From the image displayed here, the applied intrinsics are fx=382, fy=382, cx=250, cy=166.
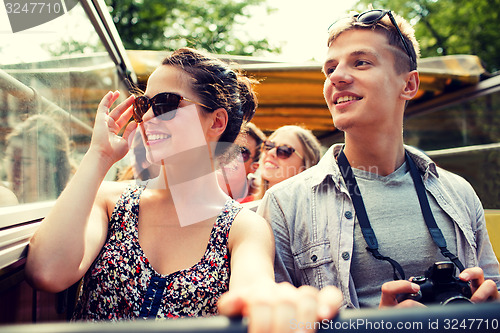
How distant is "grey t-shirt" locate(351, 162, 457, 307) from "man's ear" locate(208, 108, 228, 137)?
753mm

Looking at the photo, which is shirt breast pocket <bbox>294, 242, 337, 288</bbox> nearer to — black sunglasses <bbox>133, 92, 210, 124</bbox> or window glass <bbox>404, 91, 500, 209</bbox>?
black sunglasses <bbox>133, 92, 210, 124</bbox>

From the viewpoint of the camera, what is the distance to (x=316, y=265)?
1.75 metres

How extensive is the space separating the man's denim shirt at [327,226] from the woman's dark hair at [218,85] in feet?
1.39

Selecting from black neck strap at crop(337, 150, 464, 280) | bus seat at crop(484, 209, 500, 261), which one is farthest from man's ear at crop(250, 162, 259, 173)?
bus seat at crop(484, 209, 500, 261)

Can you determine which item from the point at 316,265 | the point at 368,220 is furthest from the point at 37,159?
the point at 368,220

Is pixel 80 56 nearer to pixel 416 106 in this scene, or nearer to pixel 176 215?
pixel 176 215

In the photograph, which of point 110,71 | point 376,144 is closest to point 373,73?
point 376,144

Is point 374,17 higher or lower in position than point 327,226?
higher

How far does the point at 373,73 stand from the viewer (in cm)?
194

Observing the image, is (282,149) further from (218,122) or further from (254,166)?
(218,122)

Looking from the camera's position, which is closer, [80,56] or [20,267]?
[20,267]

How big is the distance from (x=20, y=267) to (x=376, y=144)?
165 cm

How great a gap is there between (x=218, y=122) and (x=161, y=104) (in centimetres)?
32

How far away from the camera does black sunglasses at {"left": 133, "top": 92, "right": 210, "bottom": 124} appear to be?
64.2 inches
